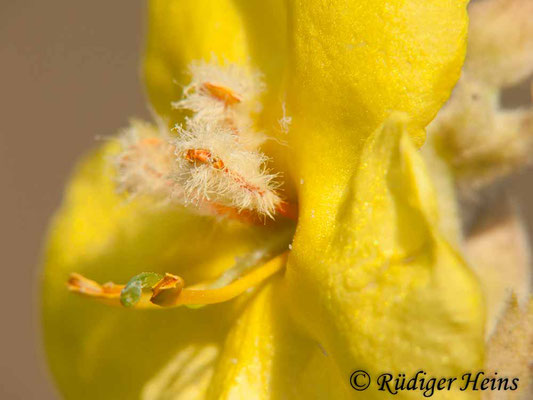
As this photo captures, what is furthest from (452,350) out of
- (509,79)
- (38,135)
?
(38,135)

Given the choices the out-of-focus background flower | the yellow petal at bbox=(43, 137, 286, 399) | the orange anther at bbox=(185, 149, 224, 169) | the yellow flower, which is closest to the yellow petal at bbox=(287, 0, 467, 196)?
the yellow flower

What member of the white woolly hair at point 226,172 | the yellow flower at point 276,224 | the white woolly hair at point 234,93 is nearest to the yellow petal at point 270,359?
→ the yellow flower at point 276,224

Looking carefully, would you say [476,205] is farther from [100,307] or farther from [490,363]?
[100,307]

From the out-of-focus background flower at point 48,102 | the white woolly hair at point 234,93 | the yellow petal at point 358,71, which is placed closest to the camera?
the yellow petal at point 358,71

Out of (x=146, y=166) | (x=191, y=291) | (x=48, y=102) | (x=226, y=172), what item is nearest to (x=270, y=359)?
(x=191, y=291)

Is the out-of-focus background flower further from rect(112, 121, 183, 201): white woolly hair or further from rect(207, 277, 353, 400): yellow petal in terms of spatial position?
rect(207, 277, 353, 400): yellow petal
